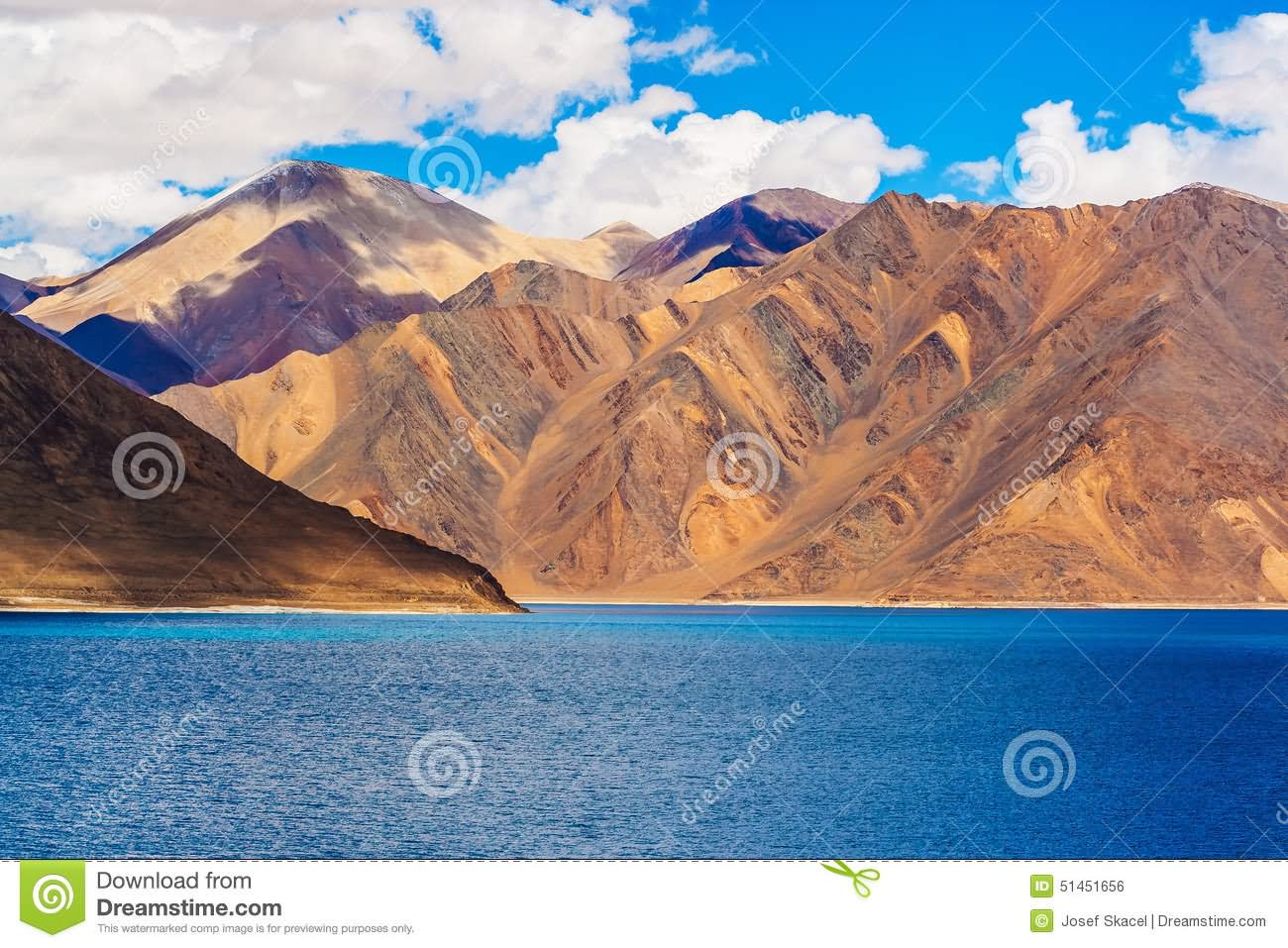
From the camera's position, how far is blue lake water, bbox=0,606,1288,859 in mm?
49344

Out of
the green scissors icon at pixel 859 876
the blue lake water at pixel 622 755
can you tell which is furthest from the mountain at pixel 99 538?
the green scissors icon at pixel 859 876

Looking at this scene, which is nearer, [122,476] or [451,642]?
[451,642]

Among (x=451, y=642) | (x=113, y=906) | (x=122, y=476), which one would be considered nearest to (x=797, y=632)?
(x=451, y=642)

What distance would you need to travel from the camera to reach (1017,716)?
298ft

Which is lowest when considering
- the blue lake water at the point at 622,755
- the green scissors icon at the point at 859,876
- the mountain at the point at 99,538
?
the green scissors icon at the point at 859,876

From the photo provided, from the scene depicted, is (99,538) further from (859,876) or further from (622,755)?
(859,876)

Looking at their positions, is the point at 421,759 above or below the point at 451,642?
below

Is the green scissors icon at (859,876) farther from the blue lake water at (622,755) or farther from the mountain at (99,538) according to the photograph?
the mountain at (99,538)

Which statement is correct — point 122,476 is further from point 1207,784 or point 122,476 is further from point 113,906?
point 113,906

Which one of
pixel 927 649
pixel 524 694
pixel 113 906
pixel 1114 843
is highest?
pixel 927 649

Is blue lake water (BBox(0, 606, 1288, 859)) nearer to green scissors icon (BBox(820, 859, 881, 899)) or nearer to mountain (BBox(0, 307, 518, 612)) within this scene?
green scissors icon (BBox(820, 859, 881, 899))

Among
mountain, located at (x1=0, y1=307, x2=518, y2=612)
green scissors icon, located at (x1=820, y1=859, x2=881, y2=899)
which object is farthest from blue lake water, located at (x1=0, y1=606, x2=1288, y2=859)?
mountain, located at (x1=0, y1=307, x2=518, y2=612)

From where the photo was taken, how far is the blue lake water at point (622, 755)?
4934 cm

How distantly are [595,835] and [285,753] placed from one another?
23.0 metres
